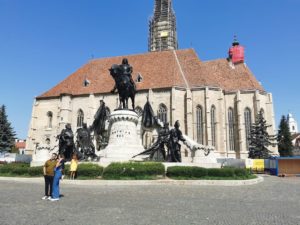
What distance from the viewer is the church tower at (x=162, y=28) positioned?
215 ft

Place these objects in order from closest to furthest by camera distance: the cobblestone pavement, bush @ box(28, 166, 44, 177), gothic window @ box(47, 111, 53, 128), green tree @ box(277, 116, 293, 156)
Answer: the cobblestone pavement → bush @ box(28, 166, 44, 177) → gothic window @ box(47, 111, 53, 128) → green tree @ box(277, 116, 293, 156)

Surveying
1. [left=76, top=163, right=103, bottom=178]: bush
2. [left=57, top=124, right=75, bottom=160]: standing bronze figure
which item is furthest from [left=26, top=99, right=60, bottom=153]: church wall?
[left=76, top=163, right=103, bottom=178]: bush

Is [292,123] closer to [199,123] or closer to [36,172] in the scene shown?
[199,123]

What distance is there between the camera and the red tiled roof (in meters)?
39.3

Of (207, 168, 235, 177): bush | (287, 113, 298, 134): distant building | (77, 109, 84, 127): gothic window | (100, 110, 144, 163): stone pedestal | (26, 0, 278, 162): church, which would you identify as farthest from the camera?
(287, 113, 298, 134): distant building

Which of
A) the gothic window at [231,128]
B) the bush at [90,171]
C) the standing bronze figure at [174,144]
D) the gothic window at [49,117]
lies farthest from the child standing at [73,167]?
the gothic window at [49,117]

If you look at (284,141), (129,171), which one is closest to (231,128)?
(284,141)

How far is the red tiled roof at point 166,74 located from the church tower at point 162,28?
21.7m

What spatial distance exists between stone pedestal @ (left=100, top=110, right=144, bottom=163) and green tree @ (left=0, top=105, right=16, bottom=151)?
102ft

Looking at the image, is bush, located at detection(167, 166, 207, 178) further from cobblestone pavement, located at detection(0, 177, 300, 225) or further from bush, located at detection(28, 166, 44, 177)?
bush, located at detection(28, 166, 44, 177)

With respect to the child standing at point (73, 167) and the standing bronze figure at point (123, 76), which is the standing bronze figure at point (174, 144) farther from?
the child standing at point (73, 167)

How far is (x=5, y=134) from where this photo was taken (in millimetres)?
40594

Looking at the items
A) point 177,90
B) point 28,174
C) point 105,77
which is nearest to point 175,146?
point 28,174

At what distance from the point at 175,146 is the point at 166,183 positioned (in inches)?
174
